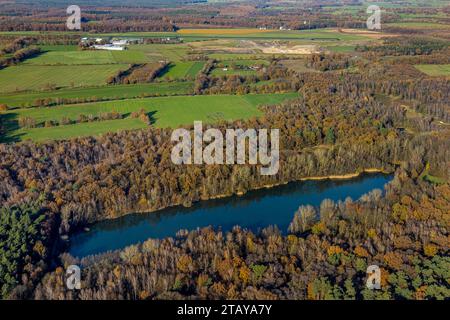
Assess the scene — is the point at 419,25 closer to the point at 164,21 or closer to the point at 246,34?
the point at 246,34

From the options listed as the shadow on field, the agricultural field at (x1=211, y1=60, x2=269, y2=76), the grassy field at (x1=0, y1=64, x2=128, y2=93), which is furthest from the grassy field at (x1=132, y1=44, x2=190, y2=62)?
the shadow on field

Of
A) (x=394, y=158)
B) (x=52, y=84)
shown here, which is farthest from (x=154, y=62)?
(x=394, y=158)

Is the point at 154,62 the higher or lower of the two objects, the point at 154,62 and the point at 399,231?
the higher

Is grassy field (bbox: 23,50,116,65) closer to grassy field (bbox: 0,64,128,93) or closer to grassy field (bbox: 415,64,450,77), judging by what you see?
grassy field (bbox: 0,64,128,93)

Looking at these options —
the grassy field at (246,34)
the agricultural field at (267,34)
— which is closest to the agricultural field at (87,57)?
the grassy field at (246,34)

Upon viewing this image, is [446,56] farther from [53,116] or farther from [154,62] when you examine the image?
[53,116]
